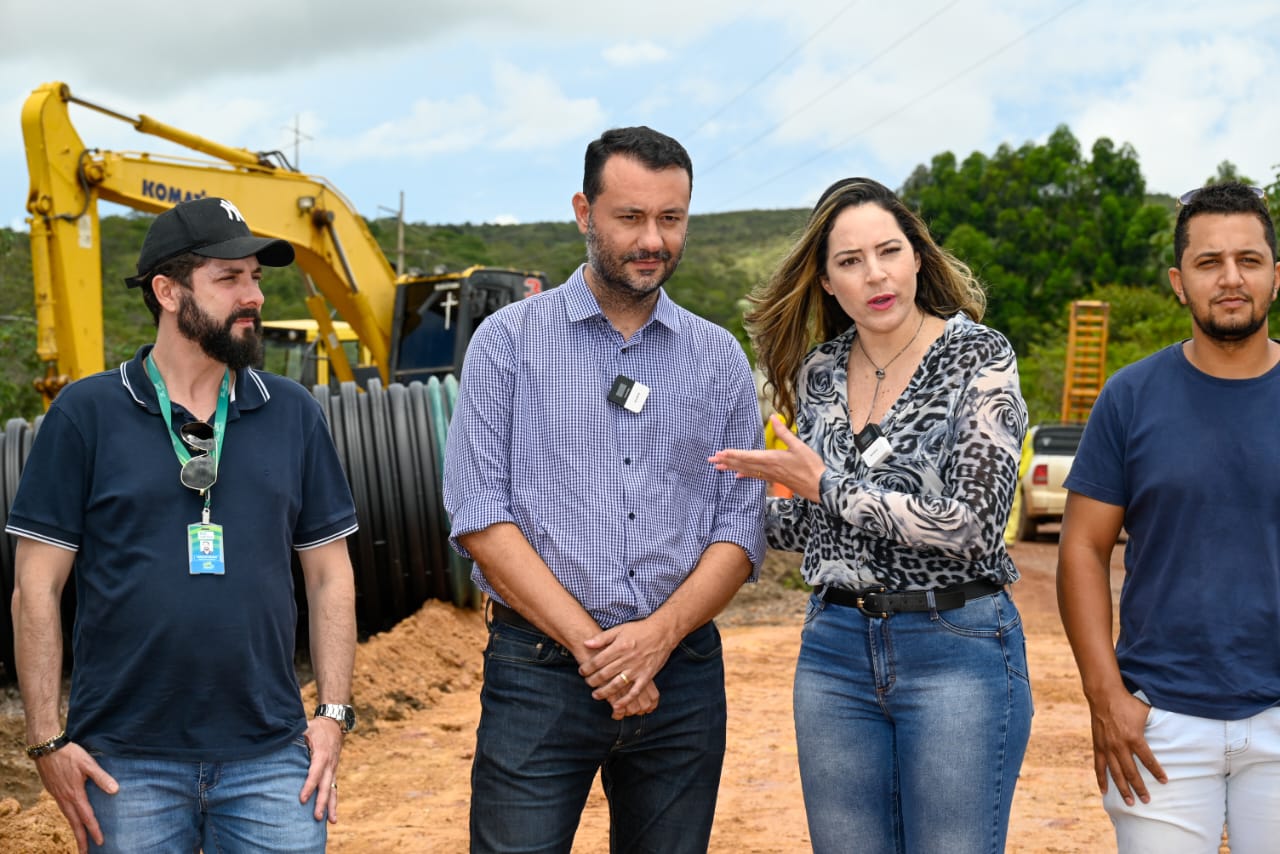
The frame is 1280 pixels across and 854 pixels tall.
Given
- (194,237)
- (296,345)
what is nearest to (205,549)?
(194,237)

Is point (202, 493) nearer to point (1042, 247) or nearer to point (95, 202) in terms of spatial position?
point (95, 202)

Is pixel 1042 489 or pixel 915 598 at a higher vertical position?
pixel 915 598

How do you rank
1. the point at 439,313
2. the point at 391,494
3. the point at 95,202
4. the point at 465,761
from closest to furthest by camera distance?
the point at 465,761 → the point at 391,494 → the point at 95,202 → the point at 439,313

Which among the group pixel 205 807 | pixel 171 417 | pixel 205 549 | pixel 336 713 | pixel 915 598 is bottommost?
pixel 205 807

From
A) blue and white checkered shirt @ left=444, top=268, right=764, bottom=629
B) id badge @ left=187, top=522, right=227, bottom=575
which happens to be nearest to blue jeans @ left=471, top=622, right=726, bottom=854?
blue and white checkered shirt @ left=444, top=268, right=764, bottom=629

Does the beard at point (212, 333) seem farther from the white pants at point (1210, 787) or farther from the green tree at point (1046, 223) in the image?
the green tree at point (1046, 223)

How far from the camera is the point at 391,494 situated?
9.24 m

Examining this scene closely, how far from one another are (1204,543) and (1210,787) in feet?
1.83

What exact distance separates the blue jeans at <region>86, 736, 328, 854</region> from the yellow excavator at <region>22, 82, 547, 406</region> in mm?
8782

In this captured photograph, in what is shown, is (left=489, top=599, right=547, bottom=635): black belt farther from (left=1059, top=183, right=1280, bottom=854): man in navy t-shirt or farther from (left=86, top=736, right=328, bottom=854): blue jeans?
(left=1059, top=183, right=1280, bottom=854): man in navy t-shirt

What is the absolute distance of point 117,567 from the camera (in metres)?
3.02

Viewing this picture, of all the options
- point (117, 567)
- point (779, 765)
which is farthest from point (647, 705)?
point (779, 765)

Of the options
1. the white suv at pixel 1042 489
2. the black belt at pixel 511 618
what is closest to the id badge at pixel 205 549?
the black belt at pixel 511 618

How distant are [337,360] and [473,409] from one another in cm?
1185
